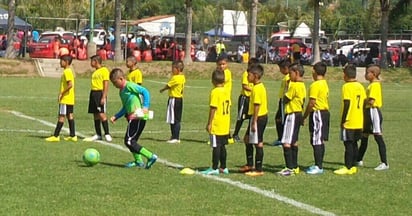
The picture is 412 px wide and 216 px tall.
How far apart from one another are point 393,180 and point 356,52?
46220 mm

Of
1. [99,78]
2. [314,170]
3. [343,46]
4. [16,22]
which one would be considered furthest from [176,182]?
[343,46]

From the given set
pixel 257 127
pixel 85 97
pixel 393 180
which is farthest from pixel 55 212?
pixel 85 97

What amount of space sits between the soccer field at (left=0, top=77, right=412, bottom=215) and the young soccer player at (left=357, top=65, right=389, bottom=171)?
0.95ft

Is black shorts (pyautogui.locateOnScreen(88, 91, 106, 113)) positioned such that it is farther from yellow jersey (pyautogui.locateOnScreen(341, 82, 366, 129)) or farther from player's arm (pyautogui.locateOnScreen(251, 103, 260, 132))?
yellow jersey (pyautogui.locateOnScreen(341, 82, 366, 129))

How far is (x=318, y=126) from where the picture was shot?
14031 millimetres

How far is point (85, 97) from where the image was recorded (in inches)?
1199

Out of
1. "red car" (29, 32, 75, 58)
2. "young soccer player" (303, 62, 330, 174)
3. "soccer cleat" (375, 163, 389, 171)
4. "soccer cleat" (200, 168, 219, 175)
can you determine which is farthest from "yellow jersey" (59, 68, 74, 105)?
"red car" (29, 32, 75, 58)

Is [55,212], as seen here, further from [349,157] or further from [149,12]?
[149,12]

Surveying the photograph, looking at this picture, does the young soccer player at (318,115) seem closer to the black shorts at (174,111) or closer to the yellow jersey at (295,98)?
the yellow jersey at (295,98)

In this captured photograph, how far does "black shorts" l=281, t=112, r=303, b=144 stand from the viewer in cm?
1371

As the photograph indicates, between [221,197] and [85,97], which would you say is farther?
[85,97]

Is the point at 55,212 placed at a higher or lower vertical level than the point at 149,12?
lower

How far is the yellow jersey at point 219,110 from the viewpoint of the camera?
13.3 meters

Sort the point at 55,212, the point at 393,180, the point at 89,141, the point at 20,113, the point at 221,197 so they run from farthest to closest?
the point at 20,113
the point at 89,141
the point at 393,180
the point at 221,197
the point at 55,212
